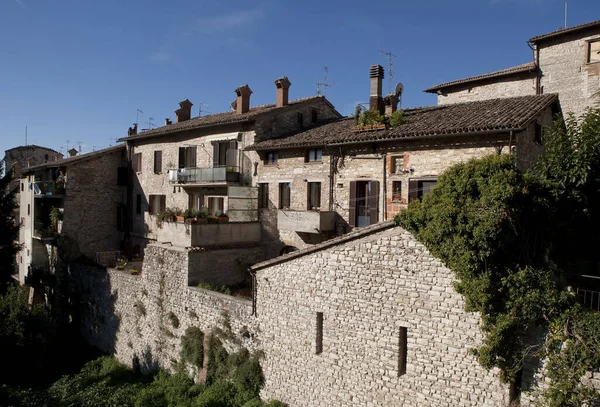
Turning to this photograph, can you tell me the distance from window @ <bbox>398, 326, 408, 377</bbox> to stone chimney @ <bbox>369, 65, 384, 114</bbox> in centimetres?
1205

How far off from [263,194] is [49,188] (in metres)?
14.1

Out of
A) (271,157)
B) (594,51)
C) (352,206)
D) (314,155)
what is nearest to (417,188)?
(352,206)

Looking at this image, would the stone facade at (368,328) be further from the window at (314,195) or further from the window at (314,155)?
the window at (314,155)

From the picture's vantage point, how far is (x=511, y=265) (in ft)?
33.8

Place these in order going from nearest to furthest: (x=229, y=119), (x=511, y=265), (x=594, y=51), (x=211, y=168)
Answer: (x=511, y=265), (x=594, y=51), (x=229, y=119), (x=211, y=168)

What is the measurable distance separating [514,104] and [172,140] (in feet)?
63.7

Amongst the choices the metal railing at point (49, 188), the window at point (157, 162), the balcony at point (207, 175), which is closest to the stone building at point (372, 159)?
the balcony at point (207, 175)

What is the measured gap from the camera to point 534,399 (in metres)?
9.76

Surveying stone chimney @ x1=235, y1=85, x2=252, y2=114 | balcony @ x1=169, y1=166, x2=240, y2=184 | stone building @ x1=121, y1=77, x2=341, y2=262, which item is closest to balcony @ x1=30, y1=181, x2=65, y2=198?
stone building @ x1=121, y1=77, x2=341, y2=262

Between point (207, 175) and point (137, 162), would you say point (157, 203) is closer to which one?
point (137, 162)

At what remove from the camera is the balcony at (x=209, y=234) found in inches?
773

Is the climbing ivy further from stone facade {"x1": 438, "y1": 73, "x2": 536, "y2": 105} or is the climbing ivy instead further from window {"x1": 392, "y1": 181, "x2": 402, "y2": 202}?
stone facade {"x1": 438, "y1": 73, "x2": 536, "y2": 105}

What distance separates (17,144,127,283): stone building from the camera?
27562 mm

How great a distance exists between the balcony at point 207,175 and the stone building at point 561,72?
15.1 m
